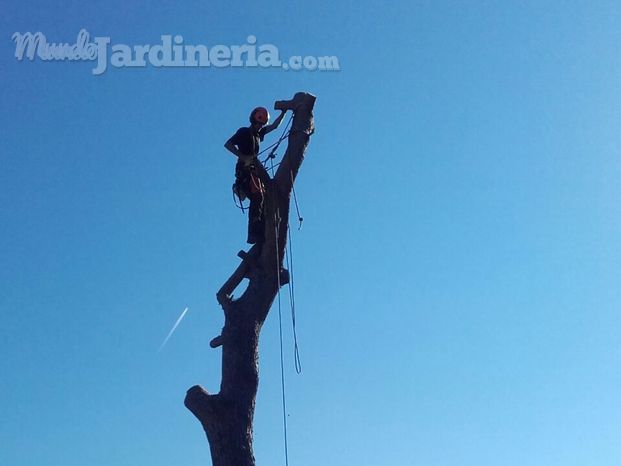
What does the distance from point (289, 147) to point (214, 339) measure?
5.06 feet

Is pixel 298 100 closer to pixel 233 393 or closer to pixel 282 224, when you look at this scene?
pixel 282 224

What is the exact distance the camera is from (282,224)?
6375mm

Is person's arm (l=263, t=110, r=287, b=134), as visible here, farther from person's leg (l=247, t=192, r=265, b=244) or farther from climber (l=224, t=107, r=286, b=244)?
person's leg (l=247, t=192, r=265, b=244)

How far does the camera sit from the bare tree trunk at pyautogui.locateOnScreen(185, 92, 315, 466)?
5.45m

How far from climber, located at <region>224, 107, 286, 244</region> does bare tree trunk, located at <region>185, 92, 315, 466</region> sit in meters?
0.15

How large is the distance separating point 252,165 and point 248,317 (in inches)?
47.8

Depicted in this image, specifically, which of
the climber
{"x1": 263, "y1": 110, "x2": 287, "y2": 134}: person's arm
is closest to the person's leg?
the climber

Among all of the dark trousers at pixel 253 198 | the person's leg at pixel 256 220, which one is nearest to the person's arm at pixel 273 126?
the dark trousers at pixel 253 198

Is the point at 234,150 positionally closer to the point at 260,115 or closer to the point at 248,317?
the point at 260,115

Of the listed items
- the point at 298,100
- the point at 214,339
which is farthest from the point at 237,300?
the point at 298,100

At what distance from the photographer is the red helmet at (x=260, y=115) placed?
658 centimetres

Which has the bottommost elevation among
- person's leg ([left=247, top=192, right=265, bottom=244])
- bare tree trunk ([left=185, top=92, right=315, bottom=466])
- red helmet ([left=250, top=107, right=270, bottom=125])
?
bare tree trunk ([left=185, top=92, right=315, bottom=466])

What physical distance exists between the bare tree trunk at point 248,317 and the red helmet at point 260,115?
0.13m

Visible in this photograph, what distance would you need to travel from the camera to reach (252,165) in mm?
6527
